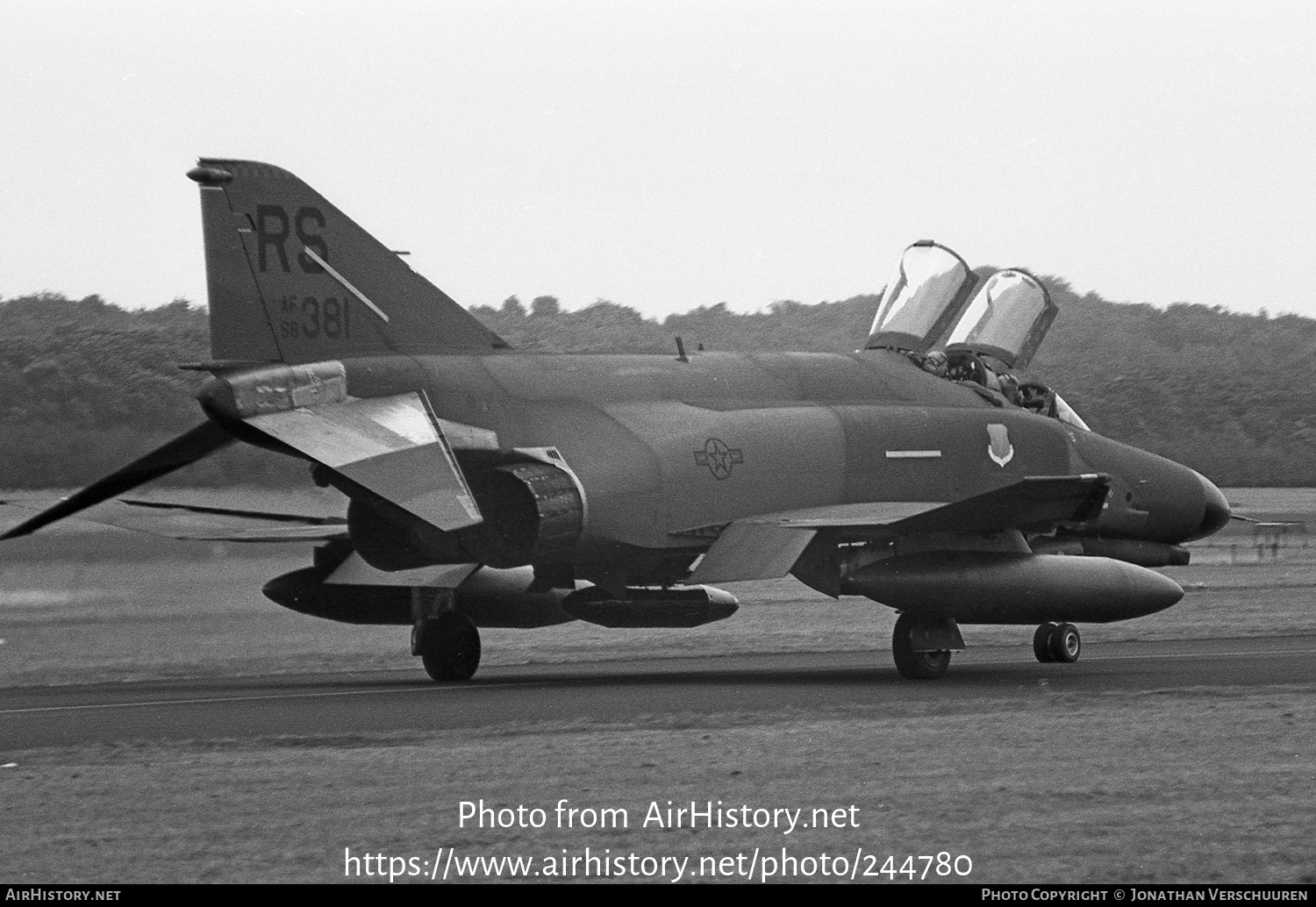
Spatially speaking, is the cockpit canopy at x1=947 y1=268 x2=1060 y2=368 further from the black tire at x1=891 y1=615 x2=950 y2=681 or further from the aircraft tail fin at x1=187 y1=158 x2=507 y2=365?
the aircraft tail fin at x1=187 y1=158 x2=507 y2=365

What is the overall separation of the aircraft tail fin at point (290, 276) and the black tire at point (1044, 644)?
22.5 feet

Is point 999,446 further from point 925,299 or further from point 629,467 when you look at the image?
point 629,467

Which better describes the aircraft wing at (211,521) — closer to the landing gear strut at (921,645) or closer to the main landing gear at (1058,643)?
the landing gear strut at (921,645)

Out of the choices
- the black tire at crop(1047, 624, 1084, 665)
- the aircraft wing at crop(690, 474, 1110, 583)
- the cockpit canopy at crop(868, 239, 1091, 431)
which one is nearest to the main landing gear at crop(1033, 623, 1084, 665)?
the black tire at crop(1047, 624, 1084, 665)

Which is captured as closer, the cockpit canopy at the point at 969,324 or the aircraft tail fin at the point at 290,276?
the aircraft tail fin at the point at 290,276

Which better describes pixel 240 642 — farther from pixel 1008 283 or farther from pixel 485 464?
pixel 1008 283

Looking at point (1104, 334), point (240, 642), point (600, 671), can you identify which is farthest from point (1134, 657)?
point (1104, 334)

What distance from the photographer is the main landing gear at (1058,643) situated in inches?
761

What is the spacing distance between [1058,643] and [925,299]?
4371mm

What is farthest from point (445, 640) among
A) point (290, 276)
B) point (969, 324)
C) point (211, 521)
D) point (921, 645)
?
point (969, 324)

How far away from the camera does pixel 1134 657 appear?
20.0 metres

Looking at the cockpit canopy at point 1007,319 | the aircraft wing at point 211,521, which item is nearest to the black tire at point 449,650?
the aircraft wing at point 211,521

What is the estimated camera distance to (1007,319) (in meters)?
22.1

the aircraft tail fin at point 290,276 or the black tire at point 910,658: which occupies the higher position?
the aircraft tail fin at point 290,276
